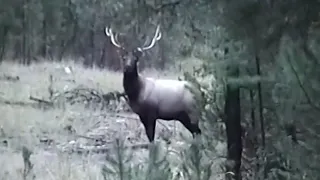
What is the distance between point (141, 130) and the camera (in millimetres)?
1757

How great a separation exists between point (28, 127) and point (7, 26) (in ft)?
1.33

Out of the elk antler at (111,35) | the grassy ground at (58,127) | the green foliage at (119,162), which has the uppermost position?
the elk antler at (111,35)

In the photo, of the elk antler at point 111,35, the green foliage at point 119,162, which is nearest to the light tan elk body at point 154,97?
the elk antler at point 111,35

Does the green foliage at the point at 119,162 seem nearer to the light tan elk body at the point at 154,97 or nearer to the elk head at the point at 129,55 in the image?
the light tan elk body at the point at 154,97

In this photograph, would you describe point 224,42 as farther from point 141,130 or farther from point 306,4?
point 141,130

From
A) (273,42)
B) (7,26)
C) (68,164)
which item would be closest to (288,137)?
(273,42)

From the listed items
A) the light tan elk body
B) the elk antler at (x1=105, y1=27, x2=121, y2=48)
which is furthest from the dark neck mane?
the elk antler at (x1=105, y1=27, x2=121, y2=48)

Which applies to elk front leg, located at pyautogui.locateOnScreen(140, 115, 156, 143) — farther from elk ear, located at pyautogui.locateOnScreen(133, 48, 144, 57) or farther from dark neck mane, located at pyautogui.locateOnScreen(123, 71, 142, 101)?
elk ear, located at pyautogui.locateOnScreen(133, 48, 144, 57)

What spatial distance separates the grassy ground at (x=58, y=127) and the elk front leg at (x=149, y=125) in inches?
0.8

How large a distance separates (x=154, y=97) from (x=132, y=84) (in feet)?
0.33

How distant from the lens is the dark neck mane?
1768 mm

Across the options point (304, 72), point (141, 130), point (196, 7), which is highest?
point (196, 7)

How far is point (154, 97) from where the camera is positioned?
178 cm

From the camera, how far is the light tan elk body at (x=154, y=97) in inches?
69.5
